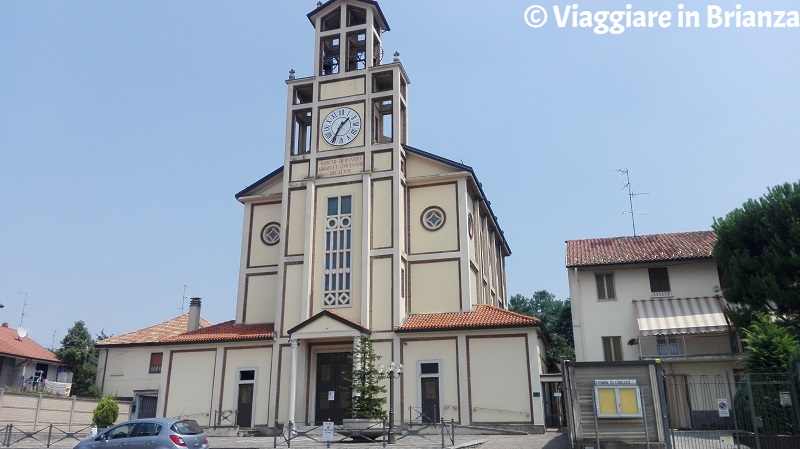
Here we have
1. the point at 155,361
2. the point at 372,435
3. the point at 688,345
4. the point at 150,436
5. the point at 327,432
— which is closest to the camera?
the point at 150,436

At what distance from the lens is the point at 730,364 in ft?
98.9

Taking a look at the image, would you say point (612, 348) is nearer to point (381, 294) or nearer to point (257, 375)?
point (381, 294)

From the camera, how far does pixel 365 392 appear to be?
26.3 m

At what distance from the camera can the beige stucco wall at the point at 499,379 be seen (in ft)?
90.8

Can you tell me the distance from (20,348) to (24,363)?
105 centimetres

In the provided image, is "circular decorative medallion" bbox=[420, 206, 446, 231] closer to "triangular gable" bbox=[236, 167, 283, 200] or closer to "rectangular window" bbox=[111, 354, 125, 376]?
"triangular gable" bbox=[236, 167, 283, 200]

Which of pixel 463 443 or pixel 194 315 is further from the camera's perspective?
pixel 194 315

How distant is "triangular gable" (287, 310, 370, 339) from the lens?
96.9 ft

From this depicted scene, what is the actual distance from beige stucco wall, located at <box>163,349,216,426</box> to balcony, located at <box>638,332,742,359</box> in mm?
20922

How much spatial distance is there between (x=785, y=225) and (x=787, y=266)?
181 cm

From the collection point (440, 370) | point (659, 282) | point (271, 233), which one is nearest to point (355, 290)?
point (440, 370)

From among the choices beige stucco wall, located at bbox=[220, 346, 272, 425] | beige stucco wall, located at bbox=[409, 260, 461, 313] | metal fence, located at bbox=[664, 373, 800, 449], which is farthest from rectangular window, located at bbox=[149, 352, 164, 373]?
metal fence, located at bbox=[664, 373, 800, 449]

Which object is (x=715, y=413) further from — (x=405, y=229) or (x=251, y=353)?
(x=251, y=353)

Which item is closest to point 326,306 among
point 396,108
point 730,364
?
point 396,108
